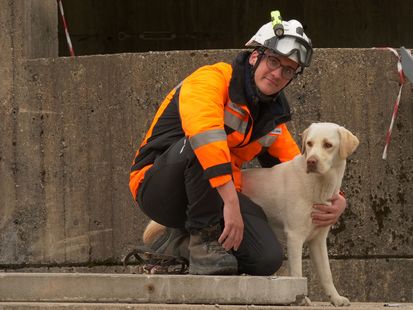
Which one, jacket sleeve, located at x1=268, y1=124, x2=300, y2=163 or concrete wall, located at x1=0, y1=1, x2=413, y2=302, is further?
concrete wall, located at x1=0, y1=1, x2=413, y2=302

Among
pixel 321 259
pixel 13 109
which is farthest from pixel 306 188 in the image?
pixel 13 109

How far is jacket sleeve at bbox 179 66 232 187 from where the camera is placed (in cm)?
505

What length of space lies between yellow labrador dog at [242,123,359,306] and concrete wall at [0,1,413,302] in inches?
55.5

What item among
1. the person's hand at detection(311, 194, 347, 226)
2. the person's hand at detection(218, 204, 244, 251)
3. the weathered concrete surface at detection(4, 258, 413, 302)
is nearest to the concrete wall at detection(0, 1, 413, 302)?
the weathered concrete surface at detection(4, 258, 413, 302)

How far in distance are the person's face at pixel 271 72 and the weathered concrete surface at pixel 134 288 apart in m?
1.02

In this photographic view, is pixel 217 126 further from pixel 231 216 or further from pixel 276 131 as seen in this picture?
pixel 276 131

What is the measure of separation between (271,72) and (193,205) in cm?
75

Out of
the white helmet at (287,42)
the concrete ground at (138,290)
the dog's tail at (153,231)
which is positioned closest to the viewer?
the concrete ground at (138,290)

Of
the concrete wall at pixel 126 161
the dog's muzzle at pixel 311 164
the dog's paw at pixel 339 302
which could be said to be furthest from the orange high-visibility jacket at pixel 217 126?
the concrete wall at pixel 126 161

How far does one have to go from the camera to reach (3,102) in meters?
7.41

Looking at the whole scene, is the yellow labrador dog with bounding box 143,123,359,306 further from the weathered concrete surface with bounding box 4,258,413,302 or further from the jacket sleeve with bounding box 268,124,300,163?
the weathered concrete surface with bounding box 4,258,413,302

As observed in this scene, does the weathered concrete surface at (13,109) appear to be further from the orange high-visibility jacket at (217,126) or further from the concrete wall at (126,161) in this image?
the orange high-visibility jacket at (217,126)

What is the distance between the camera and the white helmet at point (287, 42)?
5.45 meters

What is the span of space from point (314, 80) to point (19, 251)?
220 centimetres
